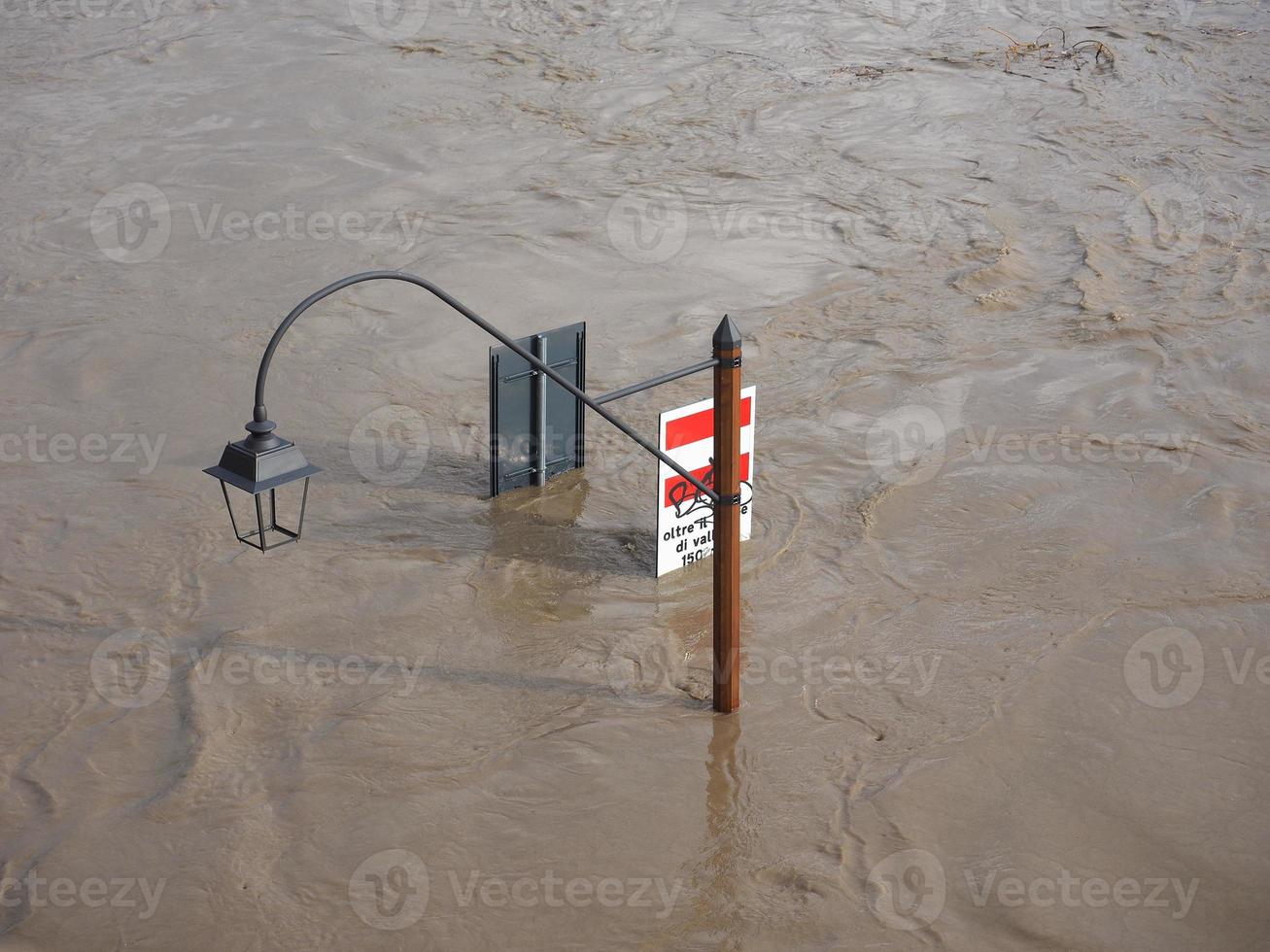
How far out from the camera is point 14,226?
38.7 feet

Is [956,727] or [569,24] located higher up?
[569,24]

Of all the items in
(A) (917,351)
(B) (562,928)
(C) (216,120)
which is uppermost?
(C) (216,120)

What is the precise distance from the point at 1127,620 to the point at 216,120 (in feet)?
37.7

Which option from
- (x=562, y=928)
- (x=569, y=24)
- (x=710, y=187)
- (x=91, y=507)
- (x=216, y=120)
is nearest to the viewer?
(x=562, y=928)

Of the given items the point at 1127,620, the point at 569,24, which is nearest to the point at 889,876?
the point at 1127,620

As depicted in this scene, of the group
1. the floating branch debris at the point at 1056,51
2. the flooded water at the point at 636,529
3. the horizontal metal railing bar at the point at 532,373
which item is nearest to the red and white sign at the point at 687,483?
the flooded water at the point at 636,529

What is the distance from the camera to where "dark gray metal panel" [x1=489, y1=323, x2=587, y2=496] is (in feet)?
24.4

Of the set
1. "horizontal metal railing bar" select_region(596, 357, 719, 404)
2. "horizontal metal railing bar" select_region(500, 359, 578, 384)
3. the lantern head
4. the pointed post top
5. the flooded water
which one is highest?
the pointed post top

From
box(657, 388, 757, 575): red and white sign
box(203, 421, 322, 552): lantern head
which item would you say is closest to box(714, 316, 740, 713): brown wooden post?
box(657, 388, 757, 575): red and white sign

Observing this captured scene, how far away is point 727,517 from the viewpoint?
5363mm

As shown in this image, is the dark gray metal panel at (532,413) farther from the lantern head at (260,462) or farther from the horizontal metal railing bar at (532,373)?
the lantern head at (260,462)

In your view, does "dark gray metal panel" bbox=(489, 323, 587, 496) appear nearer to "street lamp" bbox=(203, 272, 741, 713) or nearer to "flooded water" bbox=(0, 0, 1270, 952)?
"flooded water" bbox=(0, 0, 1270, 952)

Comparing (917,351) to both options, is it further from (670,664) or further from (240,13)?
(240,13)

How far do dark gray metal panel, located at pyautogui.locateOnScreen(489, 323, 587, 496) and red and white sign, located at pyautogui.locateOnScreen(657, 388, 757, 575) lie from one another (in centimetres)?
115
